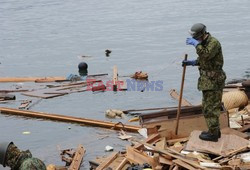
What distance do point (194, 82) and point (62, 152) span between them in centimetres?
1223

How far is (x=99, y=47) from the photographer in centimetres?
3831

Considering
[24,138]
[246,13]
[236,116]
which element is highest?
[246,13]

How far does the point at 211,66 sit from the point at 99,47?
91.3 ft

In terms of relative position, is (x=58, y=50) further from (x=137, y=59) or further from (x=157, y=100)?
(x=157, y=100)

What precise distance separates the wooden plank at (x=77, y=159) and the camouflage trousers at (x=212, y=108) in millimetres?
4001

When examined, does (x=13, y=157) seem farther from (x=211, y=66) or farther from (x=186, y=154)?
(x=211, y=66)

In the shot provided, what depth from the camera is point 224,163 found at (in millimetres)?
10016

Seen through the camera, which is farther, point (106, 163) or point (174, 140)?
point (174, 140)

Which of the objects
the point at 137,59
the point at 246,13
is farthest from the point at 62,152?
the point at 246,13

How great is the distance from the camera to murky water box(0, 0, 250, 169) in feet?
57.0

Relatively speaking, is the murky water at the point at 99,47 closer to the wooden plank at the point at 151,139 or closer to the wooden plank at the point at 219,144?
the wooden plank at the point at 151,139

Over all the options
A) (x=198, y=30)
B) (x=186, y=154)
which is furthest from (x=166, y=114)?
(x=198, y=30)

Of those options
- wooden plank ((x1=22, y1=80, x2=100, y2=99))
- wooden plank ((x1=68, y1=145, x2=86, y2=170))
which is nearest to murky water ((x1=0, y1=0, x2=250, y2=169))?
wooden plank ((x1=68, y1=145, x2=86, y2=170))

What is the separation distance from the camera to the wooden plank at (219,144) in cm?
1056
